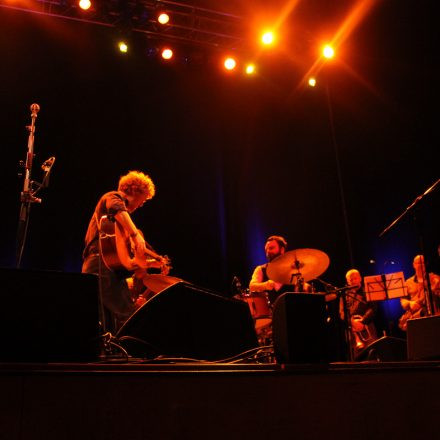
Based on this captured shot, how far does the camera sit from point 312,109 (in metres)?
9.09

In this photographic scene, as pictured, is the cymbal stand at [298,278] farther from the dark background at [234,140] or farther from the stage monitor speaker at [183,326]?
the dark background at [234,140]

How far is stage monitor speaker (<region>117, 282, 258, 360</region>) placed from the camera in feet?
6.89

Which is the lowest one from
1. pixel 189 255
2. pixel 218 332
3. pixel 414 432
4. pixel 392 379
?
pixel 414 432

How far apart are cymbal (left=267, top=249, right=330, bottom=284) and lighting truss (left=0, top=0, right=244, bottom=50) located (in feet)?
13.5

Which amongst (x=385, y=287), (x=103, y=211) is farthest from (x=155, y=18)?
(x=385, y=287)

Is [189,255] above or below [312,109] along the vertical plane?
below

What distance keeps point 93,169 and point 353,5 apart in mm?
5007

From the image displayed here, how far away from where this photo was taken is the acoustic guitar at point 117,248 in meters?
3.61

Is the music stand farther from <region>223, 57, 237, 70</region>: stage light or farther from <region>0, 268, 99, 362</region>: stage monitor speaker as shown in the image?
<region>0, 268, 99, 362</region>: stage monitor speaker

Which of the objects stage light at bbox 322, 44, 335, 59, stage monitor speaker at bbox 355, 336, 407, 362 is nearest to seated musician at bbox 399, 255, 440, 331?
stage light at bbox 322, 44, 335, 59

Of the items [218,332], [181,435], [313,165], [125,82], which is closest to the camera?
[181,435]

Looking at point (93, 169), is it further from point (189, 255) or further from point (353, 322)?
point (353, 322)

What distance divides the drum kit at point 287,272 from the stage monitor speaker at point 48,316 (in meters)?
3.70

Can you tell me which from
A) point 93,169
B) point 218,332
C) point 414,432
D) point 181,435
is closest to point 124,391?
point 181,435
